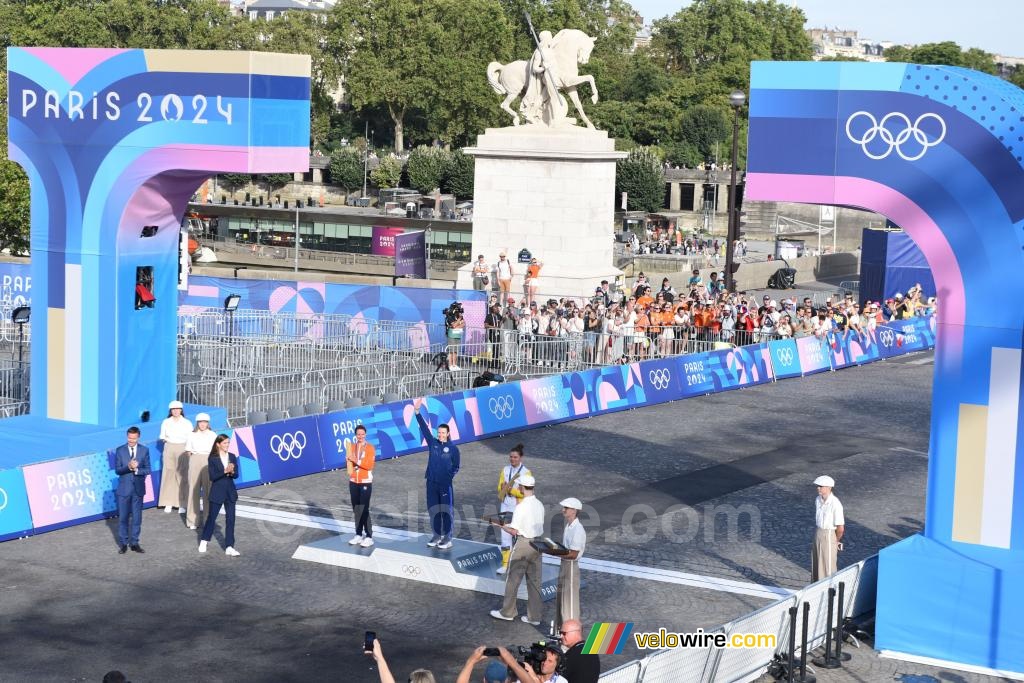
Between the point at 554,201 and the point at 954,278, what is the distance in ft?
75.8

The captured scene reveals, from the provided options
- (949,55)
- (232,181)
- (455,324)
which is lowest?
(455,324)

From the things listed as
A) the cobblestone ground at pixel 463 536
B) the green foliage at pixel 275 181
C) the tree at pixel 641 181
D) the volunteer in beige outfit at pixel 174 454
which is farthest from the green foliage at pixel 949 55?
the volunteer in beige outfit at pixel 174 454

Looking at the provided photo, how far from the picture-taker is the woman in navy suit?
18.4 metres

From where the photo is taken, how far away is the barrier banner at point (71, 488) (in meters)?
19.3

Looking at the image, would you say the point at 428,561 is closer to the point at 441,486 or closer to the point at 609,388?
the point at 441,486

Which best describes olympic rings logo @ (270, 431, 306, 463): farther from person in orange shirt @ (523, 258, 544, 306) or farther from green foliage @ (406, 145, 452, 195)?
green foliage @ (406, 145, 452, 195)

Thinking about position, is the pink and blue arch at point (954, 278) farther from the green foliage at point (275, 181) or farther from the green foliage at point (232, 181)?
the green foliage at point (275, 181)

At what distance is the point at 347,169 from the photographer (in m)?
112

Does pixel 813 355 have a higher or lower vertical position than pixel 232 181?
lower

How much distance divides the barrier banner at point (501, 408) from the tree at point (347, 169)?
86.7 meters

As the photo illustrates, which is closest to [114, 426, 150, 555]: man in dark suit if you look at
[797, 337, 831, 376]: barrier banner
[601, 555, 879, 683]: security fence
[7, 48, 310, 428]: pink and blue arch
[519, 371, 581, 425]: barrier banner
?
[7, 48, 310, 428]: pink and blue arch

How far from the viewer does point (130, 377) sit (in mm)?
23141

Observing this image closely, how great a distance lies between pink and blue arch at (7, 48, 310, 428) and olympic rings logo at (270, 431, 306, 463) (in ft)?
7.12

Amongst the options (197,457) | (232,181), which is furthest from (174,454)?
(232,181)
